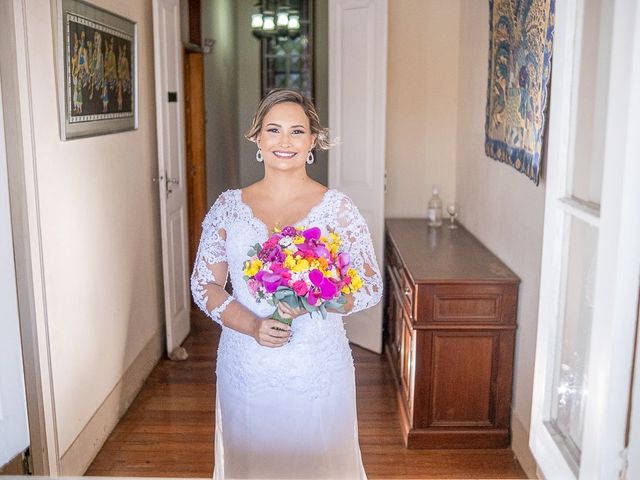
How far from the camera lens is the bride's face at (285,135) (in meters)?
2.18

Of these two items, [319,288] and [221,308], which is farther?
[221,308]

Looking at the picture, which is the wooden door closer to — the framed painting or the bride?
the framed painting

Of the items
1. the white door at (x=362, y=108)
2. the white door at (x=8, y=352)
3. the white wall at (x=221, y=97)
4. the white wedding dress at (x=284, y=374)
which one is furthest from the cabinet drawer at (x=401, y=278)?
the white wall at (x=221, y=97)

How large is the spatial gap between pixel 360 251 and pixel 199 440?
1.77 meters

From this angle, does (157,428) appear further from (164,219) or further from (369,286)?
(369,286)

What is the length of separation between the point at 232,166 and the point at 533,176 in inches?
232

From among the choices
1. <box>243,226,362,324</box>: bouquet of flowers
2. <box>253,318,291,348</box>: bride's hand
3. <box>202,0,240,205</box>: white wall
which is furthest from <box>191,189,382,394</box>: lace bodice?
<box>202,0,240,205</box>: white wall

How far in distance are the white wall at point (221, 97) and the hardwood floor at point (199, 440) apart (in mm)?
3088

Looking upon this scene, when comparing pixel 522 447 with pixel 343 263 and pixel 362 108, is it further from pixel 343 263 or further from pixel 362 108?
pixel 362 108

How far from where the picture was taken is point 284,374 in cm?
232

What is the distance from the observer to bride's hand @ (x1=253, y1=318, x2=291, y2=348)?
2094 millimetres

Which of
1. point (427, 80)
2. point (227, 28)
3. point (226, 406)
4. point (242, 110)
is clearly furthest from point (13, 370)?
point (242, 110)

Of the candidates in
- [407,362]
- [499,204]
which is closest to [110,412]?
[407,362]

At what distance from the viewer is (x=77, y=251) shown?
328cm
